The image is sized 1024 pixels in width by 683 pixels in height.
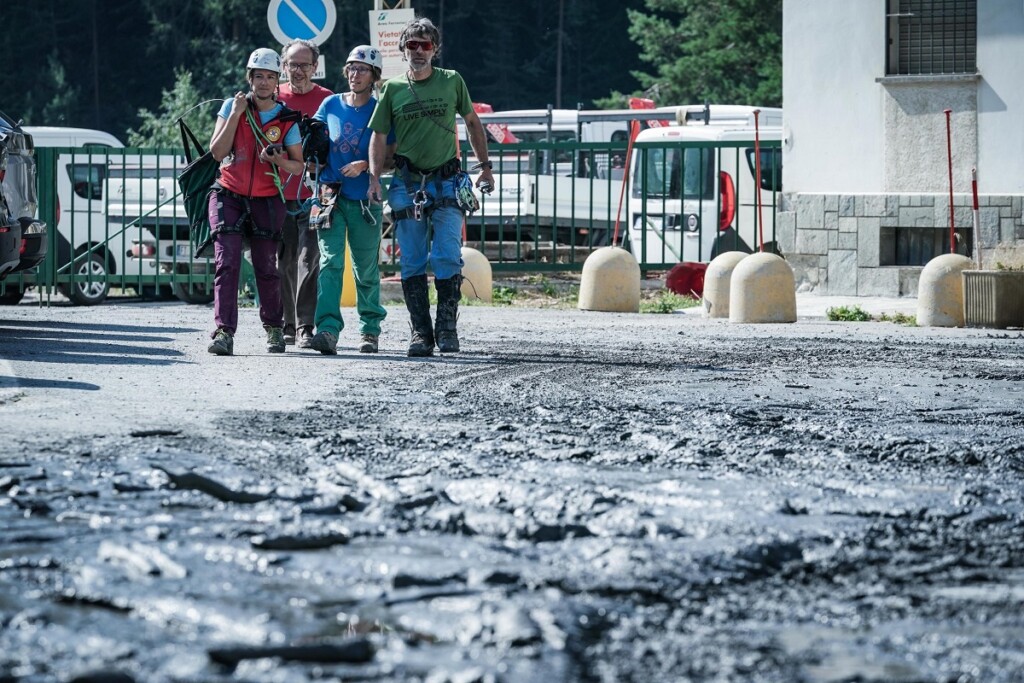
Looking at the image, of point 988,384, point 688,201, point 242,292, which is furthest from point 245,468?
point 688,201

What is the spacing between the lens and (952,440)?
278 inches

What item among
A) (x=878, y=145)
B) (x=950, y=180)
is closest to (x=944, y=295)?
(x=950, y=180)

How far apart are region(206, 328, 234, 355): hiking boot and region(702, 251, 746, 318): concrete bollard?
537 cm

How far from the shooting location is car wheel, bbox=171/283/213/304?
19359 mm

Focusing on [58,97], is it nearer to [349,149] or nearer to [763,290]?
[763,290]

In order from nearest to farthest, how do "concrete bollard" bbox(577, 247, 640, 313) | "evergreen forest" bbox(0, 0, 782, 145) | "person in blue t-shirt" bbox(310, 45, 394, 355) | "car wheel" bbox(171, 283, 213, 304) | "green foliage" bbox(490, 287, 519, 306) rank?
1. "person in blue t-shirt" bbox(310, 45, 394, 355)
2. "concrete bollard" bbox(577, 247, 640, 313)
3. "green foliage" bbox(490, 287, 519, 306)
4. "car wheel" bbox(171, 283, 213, 304)
5. "evergreen forest" bbox(0, 0, 782, 145)

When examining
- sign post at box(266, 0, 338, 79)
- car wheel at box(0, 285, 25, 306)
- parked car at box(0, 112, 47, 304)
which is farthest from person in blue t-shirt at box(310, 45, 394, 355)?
car wheel at box(0, 285, 25, 306)

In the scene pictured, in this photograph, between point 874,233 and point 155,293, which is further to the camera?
point 155,293

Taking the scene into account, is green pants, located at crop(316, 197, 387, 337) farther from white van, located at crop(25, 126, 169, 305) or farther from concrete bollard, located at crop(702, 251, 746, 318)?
white van, located at crop(25, 126, 169, 305)

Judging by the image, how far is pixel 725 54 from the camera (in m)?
48.5

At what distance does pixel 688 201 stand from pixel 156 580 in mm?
17172

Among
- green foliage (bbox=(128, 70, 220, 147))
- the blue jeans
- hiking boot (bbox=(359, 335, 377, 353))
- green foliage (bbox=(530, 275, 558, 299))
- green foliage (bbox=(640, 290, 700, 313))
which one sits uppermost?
green foliage (bbox=(128, 70, 220, 147))

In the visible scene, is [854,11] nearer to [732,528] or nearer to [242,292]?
[242,292]

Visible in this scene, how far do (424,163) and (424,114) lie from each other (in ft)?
Result: 1.01
